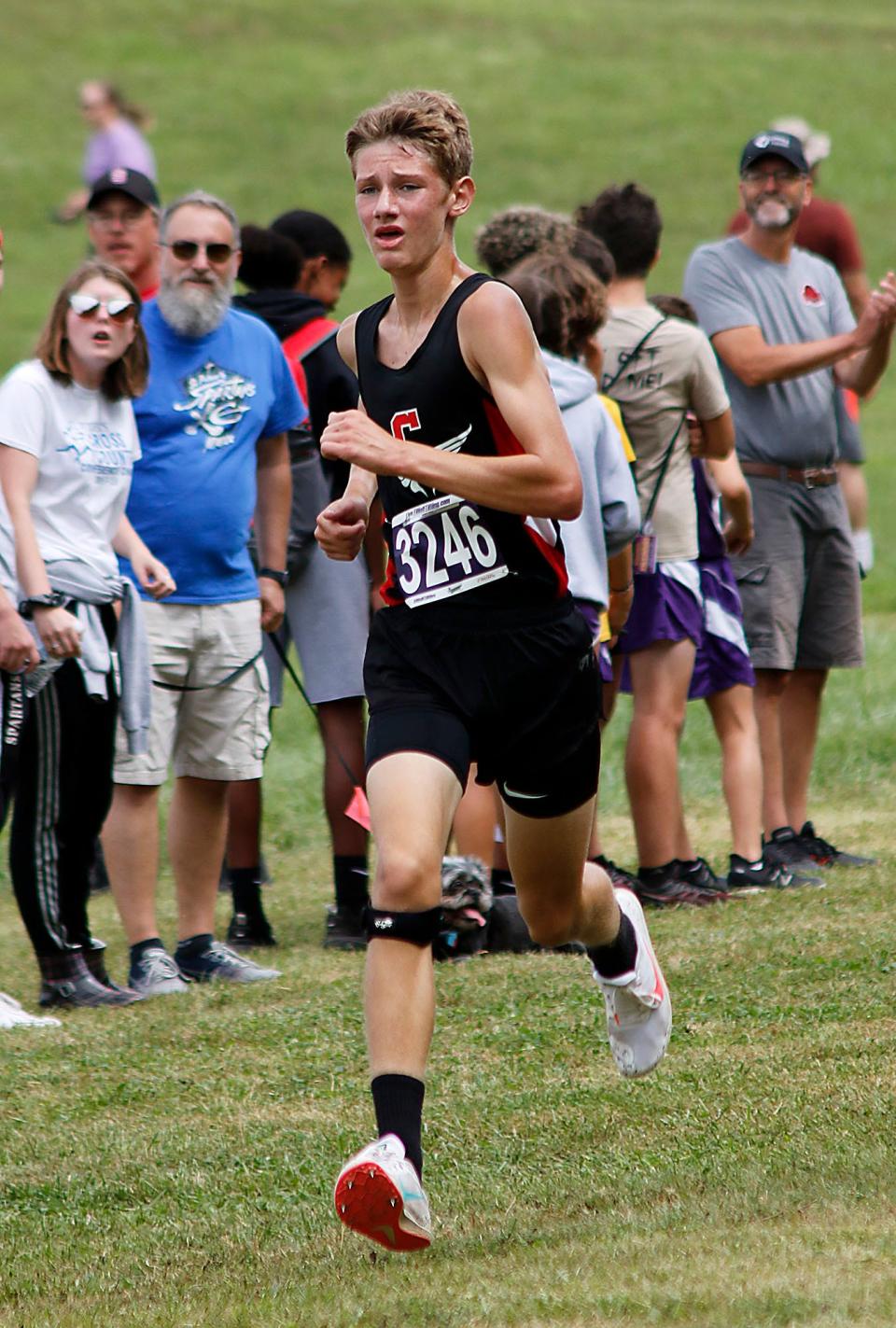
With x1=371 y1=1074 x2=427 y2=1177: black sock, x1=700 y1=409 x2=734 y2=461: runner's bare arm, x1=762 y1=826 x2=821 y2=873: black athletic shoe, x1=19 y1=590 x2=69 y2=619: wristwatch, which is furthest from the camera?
x1=762 y1=826 x2=821 y2=873: black athletic shoe

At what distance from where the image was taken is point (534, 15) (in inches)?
1780

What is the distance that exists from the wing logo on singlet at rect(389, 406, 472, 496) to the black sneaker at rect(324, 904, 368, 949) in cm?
328

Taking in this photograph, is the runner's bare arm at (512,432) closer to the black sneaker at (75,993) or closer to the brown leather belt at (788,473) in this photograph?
the black sneaker at (75,993)

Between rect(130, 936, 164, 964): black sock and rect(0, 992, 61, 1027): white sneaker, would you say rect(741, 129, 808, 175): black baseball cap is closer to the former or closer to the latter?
rect(130, 936, 164, 964): black sock

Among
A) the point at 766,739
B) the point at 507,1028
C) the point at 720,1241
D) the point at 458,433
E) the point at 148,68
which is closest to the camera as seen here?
the point at 720,1241

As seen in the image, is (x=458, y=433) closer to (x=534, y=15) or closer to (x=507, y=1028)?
(x=507, y=1028)

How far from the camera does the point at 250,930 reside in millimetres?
7594

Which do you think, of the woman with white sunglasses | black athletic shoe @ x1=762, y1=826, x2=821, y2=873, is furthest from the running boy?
black athletic shoe @ x1=762, y1=826, x2=821, y2=873

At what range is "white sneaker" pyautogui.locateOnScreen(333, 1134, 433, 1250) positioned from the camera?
145 inches

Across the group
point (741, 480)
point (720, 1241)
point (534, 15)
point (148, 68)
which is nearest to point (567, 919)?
point (720, 1241)

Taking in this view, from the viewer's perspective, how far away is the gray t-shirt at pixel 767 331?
26.7 ft

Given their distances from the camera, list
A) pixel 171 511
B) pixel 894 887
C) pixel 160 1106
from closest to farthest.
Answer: pixel 160 1106 → pixel 171 511 → pixel 894 887

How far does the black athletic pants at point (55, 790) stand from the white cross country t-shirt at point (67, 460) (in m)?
0.38

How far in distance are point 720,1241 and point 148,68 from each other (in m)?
39.0
